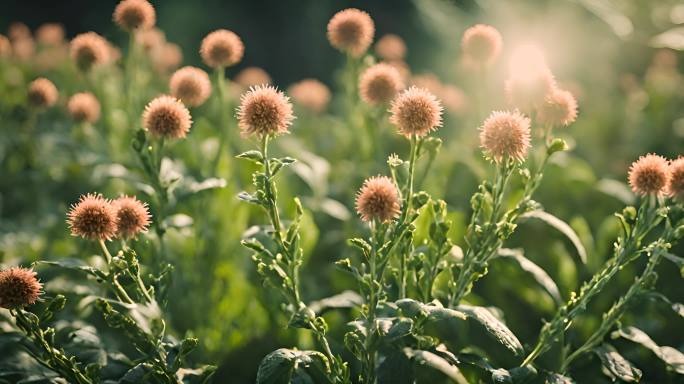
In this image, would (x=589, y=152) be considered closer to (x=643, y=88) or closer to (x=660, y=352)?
(x=643, y=88)

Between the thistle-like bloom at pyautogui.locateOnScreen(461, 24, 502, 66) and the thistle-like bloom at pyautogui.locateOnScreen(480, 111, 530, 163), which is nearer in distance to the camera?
the thistle-like bloom at pyautogui.locateOnScreen(480, 111, 530, 163)

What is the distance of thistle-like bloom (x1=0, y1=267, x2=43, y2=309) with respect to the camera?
1.35 metres

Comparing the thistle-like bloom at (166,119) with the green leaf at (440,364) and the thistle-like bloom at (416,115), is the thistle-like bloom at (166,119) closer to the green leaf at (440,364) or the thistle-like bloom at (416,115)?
the thistle-like bloom at (416,115)

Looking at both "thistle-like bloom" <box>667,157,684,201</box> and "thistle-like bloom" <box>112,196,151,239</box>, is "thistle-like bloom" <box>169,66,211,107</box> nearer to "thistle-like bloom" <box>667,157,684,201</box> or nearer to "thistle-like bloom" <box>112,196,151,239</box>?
"thistle-like bloom" <box>112,196,151,239</box>

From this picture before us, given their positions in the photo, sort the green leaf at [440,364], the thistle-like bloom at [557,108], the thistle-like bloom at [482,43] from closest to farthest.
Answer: the green leaf at [440,364]
the thistle-like bloom at [557,108]
the thistle-like bloom at [482,43]

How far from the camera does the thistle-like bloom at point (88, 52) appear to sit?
2414 mm

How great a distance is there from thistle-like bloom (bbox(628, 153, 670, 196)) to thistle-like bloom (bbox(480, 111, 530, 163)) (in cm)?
29

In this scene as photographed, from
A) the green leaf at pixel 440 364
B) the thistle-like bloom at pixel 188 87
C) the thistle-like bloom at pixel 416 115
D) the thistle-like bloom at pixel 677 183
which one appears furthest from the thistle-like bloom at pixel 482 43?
the green leaf at pixel 440 364

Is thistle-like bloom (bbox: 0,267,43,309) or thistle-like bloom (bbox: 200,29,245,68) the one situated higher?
thistle-like bloom (bbox: 200,29,245,68)

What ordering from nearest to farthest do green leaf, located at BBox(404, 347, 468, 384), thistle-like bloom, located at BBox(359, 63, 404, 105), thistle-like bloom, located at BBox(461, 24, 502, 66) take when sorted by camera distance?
green leaf, located at BBox(404, 347, 468, 384) < thistle-like bloom, located at BBox(359, 63, 404, 105) < thistle-like bloom, located at BBox(461, 24, 502, 66)

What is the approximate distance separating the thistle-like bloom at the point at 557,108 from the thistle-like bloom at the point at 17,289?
132 cm

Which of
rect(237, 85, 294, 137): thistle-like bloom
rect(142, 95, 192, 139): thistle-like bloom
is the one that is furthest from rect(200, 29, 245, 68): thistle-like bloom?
rect(237, 85, 294, 137): thistle-like bloom

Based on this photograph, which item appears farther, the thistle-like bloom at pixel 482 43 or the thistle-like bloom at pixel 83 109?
the thistle-like bloom at pixel 83 109

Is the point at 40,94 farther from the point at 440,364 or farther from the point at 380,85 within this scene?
the point at 440,364
